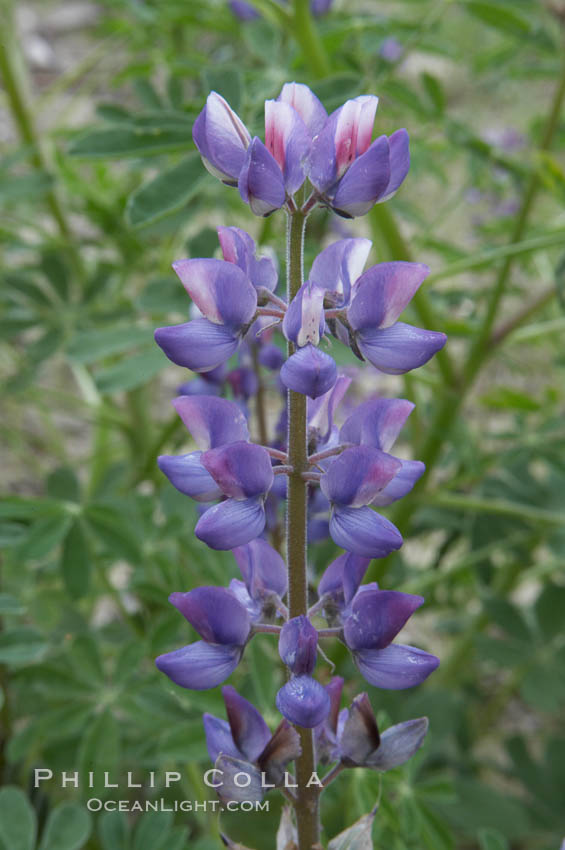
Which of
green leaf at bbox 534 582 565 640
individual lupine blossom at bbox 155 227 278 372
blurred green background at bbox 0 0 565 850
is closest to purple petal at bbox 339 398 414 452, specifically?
individual lupine blossom at bbox 155 227 278 372

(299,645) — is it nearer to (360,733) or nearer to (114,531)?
(360,733)

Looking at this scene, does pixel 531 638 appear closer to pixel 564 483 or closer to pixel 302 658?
pixel 564 483

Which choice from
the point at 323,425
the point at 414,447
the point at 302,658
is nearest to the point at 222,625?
the point at 302,658

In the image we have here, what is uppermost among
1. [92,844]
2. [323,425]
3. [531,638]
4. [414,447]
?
[323,425]

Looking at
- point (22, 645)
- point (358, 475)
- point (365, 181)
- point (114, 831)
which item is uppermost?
point (365, 181)

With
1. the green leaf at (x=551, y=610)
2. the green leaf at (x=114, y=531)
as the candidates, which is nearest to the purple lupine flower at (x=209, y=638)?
the green leaf at (x=114, y=531)

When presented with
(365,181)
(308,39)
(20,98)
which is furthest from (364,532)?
(20,98)

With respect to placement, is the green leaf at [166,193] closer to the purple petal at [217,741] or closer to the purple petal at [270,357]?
the purple petal at [270,357]
